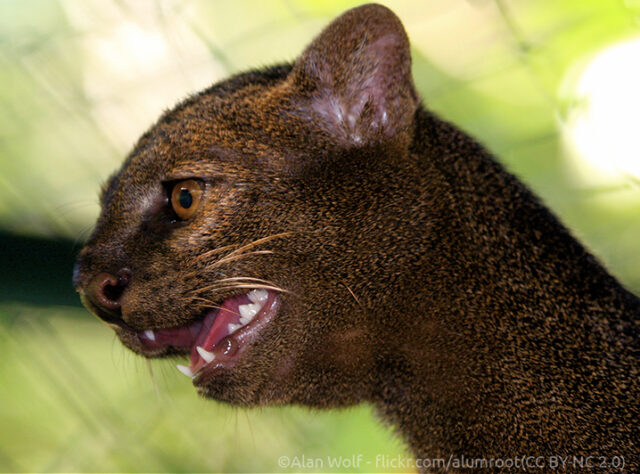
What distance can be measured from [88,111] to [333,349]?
4.58 feet

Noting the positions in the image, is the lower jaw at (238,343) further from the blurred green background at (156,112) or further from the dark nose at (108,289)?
the blurred green background at (156,112)

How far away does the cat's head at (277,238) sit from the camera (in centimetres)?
174

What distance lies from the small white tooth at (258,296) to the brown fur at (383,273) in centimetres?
6

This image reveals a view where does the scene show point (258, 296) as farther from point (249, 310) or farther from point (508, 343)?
point (508, 343)

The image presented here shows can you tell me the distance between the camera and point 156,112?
2.70 meters

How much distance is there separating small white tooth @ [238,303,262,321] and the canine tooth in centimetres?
1

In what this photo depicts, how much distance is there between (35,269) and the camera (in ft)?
7.78

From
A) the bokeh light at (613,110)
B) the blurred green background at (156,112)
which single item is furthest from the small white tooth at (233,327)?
the bokeh light at (613,110)

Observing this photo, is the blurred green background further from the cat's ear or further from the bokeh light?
the cat's ear

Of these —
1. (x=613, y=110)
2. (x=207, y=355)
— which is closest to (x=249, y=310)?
(x=207, y=355)

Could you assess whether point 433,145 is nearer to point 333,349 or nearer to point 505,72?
point 333,349

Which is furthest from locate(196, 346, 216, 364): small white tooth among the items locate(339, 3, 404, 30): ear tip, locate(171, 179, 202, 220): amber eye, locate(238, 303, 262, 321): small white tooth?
locate(339, 3, 404, 30): ear tip

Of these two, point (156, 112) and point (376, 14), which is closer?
point (376, 14)

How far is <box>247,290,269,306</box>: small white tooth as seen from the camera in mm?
1790
